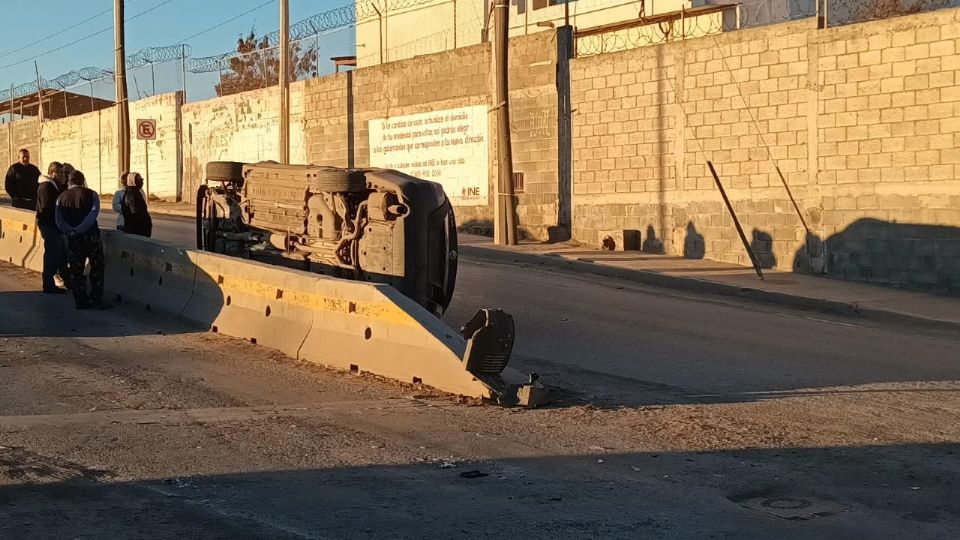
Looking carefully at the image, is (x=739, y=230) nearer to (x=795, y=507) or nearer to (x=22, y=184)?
(x=22, y=184)

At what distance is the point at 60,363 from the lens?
9.66 meters

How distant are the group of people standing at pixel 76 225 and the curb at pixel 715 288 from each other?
7390mm

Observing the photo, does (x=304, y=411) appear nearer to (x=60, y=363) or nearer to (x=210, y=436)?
(x=210, y=436)

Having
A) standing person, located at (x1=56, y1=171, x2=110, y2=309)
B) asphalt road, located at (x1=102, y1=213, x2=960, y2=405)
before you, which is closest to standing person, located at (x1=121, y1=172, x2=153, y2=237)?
standing person, located at (x1=56, y1=171, x2=110, y2=309)

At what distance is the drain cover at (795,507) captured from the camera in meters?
5.62

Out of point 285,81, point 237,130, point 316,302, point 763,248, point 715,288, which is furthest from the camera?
point 237,130

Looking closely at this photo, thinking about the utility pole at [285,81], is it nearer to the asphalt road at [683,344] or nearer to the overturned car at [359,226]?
the asphalt road at [683,344]

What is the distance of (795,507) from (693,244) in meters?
14.6

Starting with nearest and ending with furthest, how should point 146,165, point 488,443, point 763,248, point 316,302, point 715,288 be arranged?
point 488,443
point 316,302
point 715,288
point 763,248
point 146,165

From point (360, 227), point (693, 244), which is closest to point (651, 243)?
point (693, 244)

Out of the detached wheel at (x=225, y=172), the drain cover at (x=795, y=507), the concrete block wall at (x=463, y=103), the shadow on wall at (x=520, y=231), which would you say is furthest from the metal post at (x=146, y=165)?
the drain cover at (x=795, y=507)

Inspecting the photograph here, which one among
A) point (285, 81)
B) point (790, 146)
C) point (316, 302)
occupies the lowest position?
point (316, 302)

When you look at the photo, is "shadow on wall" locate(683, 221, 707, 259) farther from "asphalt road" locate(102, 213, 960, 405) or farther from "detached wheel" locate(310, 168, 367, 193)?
"detached wheel" locate(310, 168, 367, 193)

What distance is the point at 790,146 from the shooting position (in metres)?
18.2
